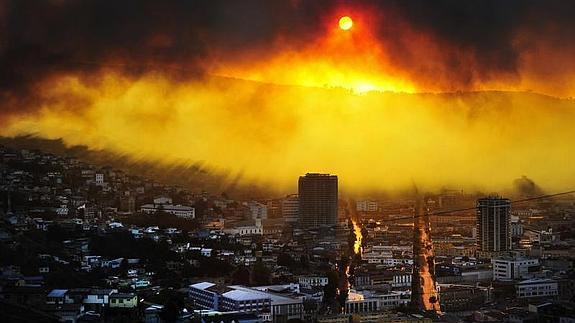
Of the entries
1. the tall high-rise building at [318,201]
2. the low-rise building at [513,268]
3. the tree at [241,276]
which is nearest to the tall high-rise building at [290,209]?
the tall high-rise building at [318,201]

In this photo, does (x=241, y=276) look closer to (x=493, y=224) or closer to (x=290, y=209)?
(x=290, y=209)

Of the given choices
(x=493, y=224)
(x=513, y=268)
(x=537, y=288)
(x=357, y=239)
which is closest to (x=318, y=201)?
(x=357, y=239)

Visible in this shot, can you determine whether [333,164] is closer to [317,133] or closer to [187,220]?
[317,133]

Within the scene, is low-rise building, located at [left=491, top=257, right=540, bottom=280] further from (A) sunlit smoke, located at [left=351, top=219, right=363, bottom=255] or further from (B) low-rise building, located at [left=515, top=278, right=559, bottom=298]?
(A) sunlit smoke, located at [left=351, top=219, right=363, bottom=255]

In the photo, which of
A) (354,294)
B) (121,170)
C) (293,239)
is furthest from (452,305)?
(121,170)

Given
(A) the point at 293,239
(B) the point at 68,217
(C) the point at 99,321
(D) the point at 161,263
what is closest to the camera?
(C) the point at 99,321

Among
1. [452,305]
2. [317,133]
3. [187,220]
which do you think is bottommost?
[452,305]

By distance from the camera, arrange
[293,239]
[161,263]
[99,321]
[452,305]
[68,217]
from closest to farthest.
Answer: [99,321] < [452,305] < [161,263] < [68,217] < [293,239]

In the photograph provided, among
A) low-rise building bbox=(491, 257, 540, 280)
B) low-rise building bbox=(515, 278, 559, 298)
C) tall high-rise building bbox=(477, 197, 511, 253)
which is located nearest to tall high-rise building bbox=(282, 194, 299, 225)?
tall high-rise building bbox=(477, 197, 511, 253)
